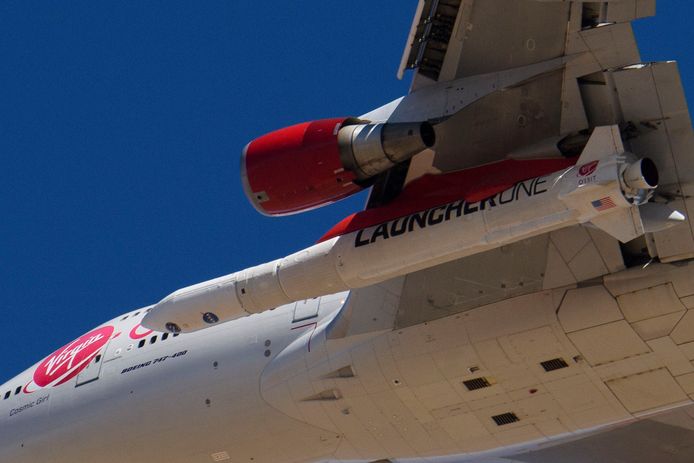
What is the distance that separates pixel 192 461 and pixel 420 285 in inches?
217

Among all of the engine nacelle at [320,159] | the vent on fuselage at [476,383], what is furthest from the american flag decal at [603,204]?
the vent on fuselage at [476,383]

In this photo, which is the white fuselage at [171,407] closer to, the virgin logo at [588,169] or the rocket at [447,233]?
the rocket at [447,233]

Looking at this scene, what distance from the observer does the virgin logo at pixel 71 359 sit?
24766 millimetres

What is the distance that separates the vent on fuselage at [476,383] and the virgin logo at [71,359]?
26.0 feet

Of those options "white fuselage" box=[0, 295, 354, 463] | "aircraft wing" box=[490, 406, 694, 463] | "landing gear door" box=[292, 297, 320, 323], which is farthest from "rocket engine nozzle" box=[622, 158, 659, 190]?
"landing gear door" box=[292, 297, 320, 323]

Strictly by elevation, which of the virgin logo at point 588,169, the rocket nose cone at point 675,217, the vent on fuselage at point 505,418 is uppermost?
the virgin logo at point 588,169

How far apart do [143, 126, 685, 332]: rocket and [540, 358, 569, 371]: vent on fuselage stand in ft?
7.75

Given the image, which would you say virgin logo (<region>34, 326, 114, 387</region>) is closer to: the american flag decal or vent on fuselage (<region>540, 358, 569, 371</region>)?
vent on fuselage (<region>540, 358, 569, 371</region>)

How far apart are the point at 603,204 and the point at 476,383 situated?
4522 mm

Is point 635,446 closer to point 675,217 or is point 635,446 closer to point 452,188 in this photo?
point 452,188

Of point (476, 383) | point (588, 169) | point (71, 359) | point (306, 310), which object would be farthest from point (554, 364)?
point (71, 359)

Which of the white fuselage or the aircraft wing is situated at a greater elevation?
the white fuselage

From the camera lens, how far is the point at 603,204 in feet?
52.6

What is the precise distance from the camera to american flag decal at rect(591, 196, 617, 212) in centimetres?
1598
